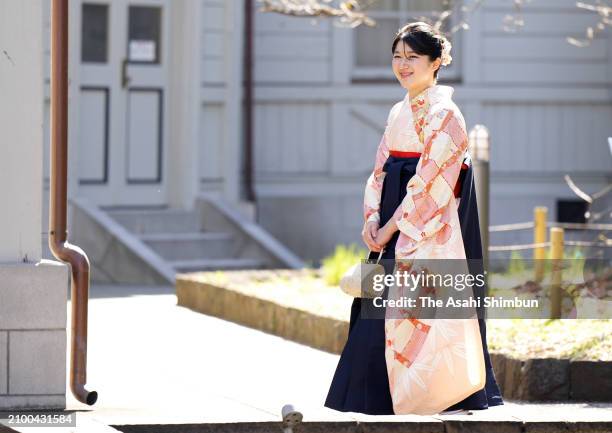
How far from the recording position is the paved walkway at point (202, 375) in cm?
799

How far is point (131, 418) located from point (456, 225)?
5.84 ft

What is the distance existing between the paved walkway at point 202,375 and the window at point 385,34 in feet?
19.4

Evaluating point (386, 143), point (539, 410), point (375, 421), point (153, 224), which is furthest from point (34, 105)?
point (153, 224)

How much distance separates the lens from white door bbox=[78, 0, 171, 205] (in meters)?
16.3

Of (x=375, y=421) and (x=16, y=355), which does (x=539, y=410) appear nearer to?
(x=375, y=421)

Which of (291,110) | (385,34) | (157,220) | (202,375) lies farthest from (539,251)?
(385,34)

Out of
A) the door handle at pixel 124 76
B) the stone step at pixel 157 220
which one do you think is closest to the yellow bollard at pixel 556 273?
the stone step at pixel 157 220

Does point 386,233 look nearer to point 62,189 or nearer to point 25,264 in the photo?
point 62,189

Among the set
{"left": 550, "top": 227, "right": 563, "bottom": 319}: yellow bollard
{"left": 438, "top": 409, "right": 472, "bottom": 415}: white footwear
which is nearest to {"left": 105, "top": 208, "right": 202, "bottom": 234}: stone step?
{"left": 550, "top": 227, "right": 563, "bottom": 319}: yellow bollard

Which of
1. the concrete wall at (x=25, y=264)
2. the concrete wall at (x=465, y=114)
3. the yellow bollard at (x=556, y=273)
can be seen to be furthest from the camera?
the concrete wall at (x=465, y=114)

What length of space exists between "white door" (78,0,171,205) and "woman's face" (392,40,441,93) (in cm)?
882

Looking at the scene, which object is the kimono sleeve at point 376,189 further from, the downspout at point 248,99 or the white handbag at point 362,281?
the downspout at point 248,99

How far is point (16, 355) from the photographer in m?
7.83

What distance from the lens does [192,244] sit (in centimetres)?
1623
